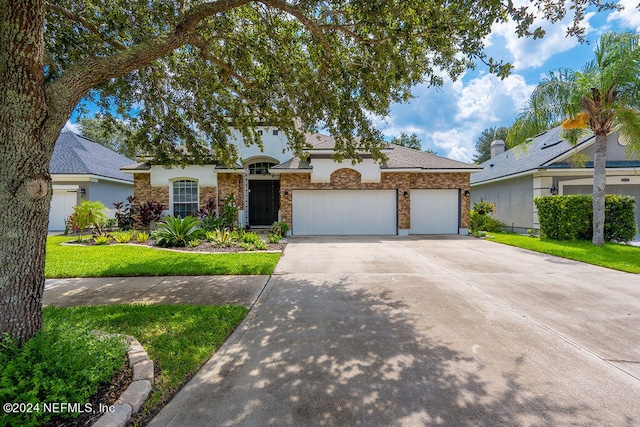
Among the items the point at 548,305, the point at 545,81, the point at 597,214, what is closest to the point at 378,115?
the point at 548,305

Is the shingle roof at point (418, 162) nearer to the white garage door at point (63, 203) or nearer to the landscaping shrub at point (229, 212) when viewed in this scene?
the landscaping shrub at point (229, 212)

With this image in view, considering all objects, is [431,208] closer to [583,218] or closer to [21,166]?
[583,218]

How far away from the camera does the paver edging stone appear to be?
6.77 feet

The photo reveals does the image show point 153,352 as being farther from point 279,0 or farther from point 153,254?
point 153,254

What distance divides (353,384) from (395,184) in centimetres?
1172

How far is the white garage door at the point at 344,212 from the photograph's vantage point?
13453mm

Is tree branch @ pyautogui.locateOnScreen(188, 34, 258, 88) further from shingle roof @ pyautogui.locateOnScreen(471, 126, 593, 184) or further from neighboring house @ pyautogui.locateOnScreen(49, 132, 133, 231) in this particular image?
neighboring house @ pyautogui.locateOnScreen(49, 132, 133, 231)

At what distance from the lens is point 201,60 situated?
7016mm

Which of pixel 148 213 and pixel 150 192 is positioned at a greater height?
pixel 150 192

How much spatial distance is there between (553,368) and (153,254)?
357 inches

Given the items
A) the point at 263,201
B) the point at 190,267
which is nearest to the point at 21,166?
the point at 190,267

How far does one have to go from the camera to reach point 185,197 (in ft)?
44.6

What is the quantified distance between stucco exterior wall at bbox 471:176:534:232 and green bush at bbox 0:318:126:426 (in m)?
16.9

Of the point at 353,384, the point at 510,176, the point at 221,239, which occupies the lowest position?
the point at 353,384
